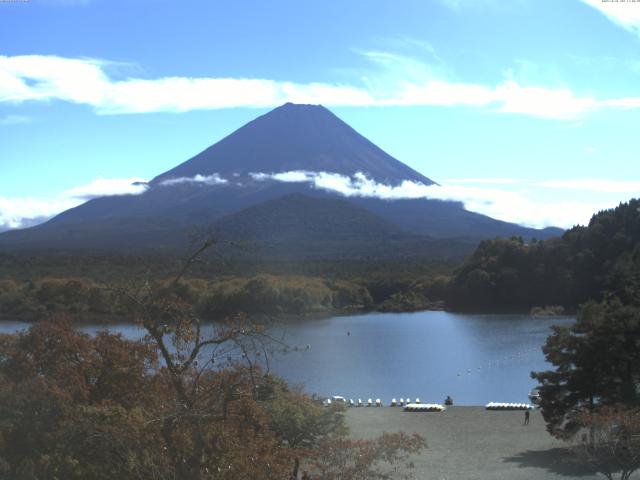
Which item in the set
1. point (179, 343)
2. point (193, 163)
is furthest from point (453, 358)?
point (193, 163)

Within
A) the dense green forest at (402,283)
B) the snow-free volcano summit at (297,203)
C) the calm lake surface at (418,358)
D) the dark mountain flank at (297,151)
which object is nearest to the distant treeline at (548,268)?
the dense green forest at (402,283)

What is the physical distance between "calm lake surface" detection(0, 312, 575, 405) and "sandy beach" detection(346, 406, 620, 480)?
2753mm

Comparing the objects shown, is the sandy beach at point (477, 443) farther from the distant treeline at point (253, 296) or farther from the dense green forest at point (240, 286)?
the dense green forest at point (240, 286)

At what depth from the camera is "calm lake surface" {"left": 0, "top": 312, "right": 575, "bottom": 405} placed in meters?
22.2

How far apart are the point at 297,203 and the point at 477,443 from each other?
83.9m

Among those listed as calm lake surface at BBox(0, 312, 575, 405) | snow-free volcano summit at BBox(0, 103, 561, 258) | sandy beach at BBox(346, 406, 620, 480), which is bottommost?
calm lake surface at BBox(0, 312, 575, 405)

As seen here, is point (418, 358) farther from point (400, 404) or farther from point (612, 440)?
point (612, 440)

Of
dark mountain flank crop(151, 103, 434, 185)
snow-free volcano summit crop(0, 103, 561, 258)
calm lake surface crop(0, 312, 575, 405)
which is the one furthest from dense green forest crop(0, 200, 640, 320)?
dark mountain flank crop(151, 103, 434, 185)

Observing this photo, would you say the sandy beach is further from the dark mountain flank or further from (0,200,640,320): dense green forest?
the dark mountain flank

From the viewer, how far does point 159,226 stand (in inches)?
3484

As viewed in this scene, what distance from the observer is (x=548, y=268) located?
47.9 meters

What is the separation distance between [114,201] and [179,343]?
108729mm

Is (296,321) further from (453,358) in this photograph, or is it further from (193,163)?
(193,163)

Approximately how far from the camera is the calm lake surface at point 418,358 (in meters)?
22.2
